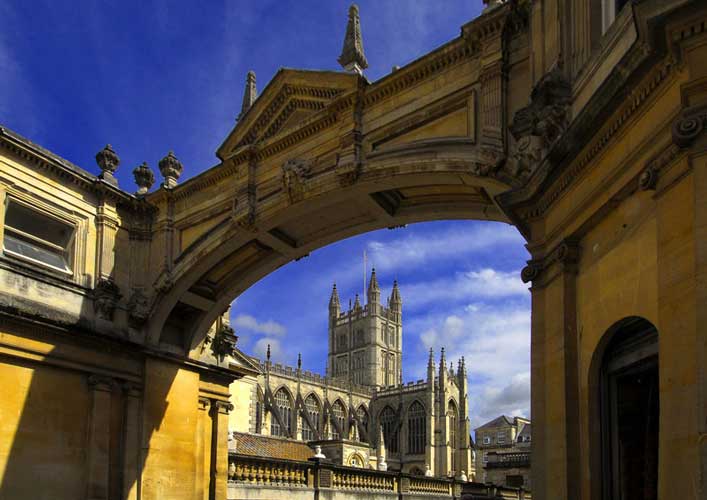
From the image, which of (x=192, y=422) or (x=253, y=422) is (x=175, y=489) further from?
(x=253, y=422)

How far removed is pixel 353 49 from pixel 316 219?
325cm

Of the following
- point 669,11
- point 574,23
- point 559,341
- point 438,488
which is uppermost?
point 574,23

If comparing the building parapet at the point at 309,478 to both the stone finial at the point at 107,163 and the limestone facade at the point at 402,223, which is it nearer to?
the limestone facade at the point at 402,223

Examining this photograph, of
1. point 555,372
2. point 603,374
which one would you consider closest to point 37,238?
point 555,372

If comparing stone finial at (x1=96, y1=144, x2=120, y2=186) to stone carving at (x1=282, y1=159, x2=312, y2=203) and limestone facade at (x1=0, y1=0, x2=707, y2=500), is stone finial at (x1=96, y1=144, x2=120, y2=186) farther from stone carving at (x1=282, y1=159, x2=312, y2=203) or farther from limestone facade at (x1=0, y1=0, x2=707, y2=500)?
stone carving at (x1=282, y1=159, x2=312, y2=203)

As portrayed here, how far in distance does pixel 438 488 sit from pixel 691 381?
2018 centimetres

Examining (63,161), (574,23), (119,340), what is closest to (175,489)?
(119,340)

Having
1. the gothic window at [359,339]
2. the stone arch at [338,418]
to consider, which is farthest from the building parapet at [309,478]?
the gothic window at [359,339]

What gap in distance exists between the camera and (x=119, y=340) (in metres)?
16.0

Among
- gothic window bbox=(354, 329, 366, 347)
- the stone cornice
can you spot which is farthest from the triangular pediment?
gothic window bbox=(354, 329, 366, 347)

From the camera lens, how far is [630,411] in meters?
7.51

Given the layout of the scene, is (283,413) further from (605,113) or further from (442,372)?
(605,113)

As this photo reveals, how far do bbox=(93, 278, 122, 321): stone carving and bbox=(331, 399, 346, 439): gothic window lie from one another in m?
76.7

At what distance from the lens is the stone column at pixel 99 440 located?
1523 cm
